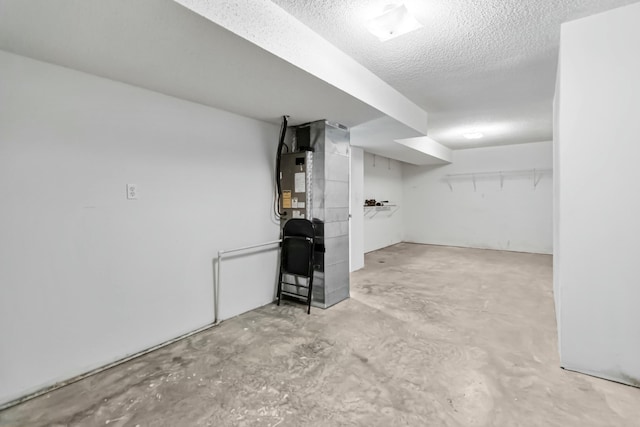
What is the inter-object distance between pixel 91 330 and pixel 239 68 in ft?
7.01

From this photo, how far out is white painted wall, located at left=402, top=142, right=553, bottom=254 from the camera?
650cm

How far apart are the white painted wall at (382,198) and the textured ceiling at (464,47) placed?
2.87 meters

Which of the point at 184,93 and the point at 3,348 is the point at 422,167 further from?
the point at 3,348

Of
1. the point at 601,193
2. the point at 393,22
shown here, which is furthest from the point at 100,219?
the point at 601,193

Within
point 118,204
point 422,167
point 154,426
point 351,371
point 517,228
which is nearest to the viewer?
point 154,426

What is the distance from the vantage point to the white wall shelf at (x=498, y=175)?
6.47 m

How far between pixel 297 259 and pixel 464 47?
2.54 metres

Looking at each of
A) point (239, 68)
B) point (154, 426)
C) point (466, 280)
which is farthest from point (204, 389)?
point (466, 280)

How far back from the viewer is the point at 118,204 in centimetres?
230

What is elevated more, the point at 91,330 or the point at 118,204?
the point at 118,204

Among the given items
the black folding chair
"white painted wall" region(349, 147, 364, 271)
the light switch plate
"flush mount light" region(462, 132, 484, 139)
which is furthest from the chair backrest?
"flush mount light" region(462, 132, 484, 139)

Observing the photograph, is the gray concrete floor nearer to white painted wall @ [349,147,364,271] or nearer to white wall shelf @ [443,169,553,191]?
white painted wall @ [349,147,364,271]

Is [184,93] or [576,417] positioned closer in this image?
[576,417]

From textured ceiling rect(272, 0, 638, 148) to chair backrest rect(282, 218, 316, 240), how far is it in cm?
169
